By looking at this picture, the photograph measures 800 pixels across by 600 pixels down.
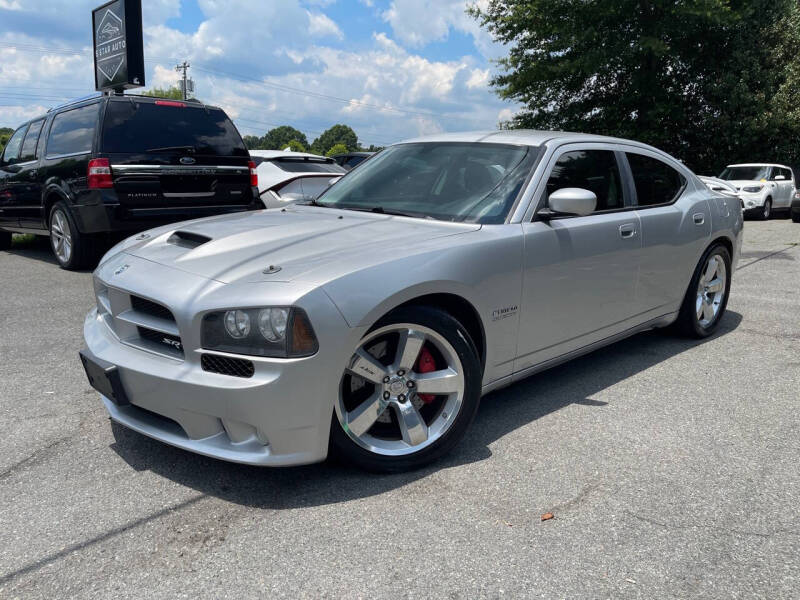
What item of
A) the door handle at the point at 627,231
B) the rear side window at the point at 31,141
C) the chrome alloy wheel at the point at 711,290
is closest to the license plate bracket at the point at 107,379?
the door handle at the point at 627,231

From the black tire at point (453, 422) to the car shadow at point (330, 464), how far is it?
7cm

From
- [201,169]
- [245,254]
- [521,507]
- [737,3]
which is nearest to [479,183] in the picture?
[245,254]

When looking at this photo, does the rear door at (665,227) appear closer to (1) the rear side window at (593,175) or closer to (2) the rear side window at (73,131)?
(1) the rear side window at (593,175)

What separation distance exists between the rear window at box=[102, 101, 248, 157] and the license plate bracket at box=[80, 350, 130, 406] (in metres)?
4.79

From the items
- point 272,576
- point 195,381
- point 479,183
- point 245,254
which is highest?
point 479,183

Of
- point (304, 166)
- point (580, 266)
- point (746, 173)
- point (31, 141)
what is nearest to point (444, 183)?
point (580, 266)

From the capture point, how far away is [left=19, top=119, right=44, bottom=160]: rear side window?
8.38 meters

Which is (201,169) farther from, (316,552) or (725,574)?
(725,574)

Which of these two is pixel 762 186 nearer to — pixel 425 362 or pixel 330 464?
pixel 425 362

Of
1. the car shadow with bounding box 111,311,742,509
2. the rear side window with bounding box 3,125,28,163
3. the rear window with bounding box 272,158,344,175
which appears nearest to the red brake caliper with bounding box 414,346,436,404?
the car shadow with bounding box 111,311,742,509

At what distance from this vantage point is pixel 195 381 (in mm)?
2621

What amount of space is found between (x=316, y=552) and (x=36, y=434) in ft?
5.81

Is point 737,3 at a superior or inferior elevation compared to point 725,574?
superior

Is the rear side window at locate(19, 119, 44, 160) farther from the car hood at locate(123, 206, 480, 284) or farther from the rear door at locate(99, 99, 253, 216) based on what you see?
the car hood at locate(123, 206, 480, 284)
